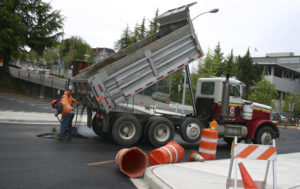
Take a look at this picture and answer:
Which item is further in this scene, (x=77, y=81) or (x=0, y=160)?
(x=77, y=81)

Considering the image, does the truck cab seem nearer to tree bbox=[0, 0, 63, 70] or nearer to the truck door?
the truck door

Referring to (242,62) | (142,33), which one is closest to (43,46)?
(142,33)

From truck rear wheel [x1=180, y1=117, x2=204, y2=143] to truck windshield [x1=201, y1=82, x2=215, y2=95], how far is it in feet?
4.81

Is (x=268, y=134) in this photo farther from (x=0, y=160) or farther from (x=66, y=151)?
(x=0, y=160)

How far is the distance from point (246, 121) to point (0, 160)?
28.1ft

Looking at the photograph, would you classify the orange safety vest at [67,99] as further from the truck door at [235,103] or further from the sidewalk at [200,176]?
the truck door at [235,103]

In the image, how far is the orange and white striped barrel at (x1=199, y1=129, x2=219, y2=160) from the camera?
775 cm

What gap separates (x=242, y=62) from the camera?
53312 mm

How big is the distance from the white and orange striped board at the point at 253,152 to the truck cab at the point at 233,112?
19.1ft

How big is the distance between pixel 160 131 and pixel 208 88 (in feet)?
9.22

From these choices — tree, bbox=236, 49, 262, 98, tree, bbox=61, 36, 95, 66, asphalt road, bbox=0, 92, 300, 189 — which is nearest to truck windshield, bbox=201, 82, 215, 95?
asphalt road, bbox=0, 92, 300, 189

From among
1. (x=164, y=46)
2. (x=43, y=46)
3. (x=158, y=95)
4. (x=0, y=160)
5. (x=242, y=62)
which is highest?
(x=242, y=62)

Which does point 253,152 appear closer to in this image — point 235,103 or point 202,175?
point 202,175

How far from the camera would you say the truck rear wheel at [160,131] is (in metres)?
9.23
